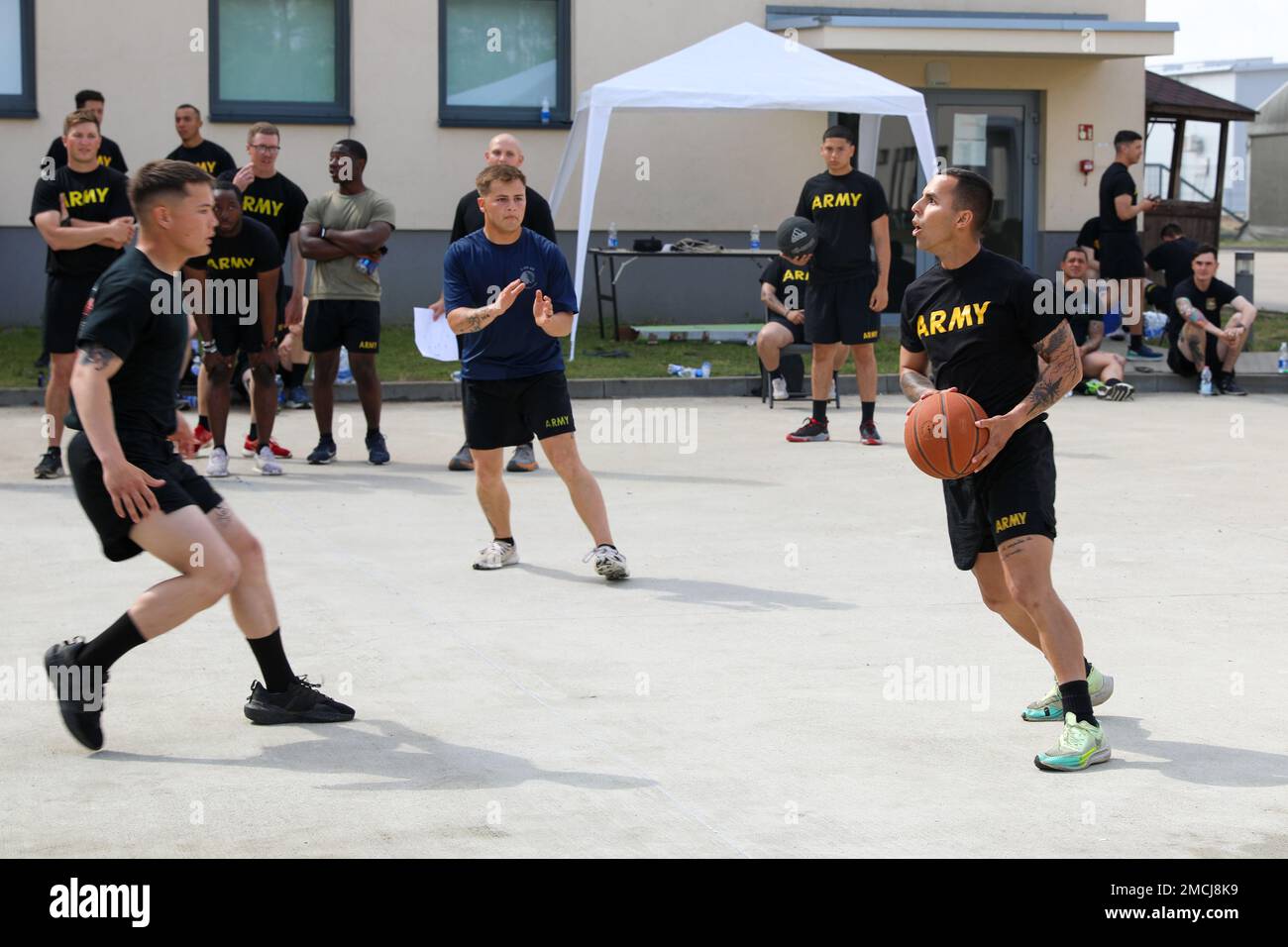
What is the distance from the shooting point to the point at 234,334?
1138 centimetres

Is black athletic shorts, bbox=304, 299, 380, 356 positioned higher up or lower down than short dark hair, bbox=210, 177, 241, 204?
lower down

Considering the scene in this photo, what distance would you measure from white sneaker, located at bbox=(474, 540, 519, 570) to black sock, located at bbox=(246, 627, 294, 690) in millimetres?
2634

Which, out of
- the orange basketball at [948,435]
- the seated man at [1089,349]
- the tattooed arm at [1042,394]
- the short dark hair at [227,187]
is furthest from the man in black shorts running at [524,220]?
the seated man at [1089,349]

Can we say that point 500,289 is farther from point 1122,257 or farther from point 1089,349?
point 1122,257

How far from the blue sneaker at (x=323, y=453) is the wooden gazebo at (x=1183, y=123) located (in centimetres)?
1434

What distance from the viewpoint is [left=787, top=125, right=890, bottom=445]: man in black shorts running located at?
13.0 metres

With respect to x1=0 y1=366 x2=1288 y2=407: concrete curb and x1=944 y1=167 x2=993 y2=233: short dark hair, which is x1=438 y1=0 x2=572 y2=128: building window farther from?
x1=944 y1=167 x2=993 y2=233: short dark hair

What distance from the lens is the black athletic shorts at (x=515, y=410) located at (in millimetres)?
8469

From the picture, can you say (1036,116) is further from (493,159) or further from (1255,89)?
(1255,89)

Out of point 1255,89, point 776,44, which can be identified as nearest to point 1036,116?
point 776,44

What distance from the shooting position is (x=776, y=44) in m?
18.8

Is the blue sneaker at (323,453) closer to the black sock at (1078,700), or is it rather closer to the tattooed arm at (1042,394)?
the tattooed arm at (1042,394)

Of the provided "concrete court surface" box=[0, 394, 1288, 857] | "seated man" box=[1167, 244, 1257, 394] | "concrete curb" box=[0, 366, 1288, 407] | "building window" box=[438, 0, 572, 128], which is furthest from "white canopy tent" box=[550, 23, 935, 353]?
"concrete court surface" box=[0, 394, 1288, 857]
